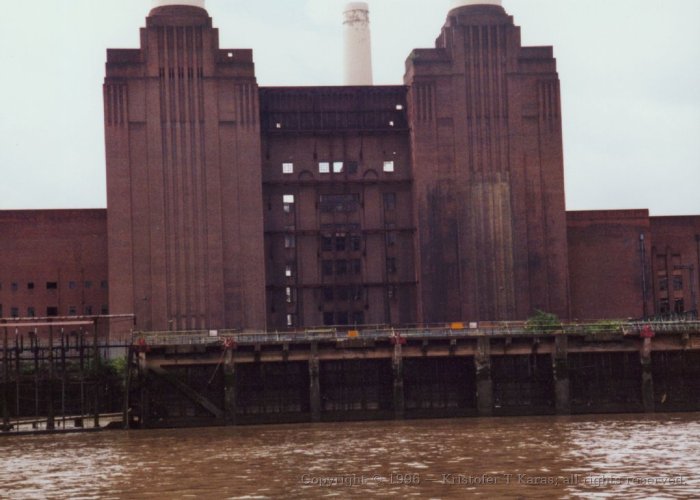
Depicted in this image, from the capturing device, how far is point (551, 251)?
10525 cm

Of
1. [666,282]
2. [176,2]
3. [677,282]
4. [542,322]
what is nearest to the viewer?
[542,322]

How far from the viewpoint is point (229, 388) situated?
74.2 m

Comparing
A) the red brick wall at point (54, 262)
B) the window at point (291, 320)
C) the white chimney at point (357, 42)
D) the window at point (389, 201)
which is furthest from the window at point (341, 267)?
the red brick wall at point (54, 262)

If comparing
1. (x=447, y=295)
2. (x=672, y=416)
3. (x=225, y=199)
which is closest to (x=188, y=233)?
(x=225, y=199)

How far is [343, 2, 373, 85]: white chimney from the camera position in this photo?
4525 inches

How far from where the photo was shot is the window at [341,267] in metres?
106

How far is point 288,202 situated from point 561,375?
123 ft

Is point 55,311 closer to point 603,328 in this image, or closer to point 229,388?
point 229,388

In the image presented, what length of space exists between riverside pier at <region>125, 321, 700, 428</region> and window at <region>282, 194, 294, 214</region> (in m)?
29.7

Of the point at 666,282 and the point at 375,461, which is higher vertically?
the point at 666,282

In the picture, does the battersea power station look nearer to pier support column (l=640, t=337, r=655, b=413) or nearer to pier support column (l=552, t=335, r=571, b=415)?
pier support column (l=552, t=335, r=571, b=415)

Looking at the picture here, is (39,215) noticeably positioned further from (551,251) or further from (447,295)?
(551,251)

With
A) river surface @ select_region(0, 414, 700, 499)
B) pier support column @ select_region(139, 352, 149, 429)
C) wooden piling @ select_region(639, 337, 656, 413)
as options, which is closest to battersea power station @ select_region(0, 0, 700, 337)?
pier support column @ select_region(139, 352, 149, 429)

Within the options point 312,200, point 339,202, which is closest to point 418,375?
point 339,202
